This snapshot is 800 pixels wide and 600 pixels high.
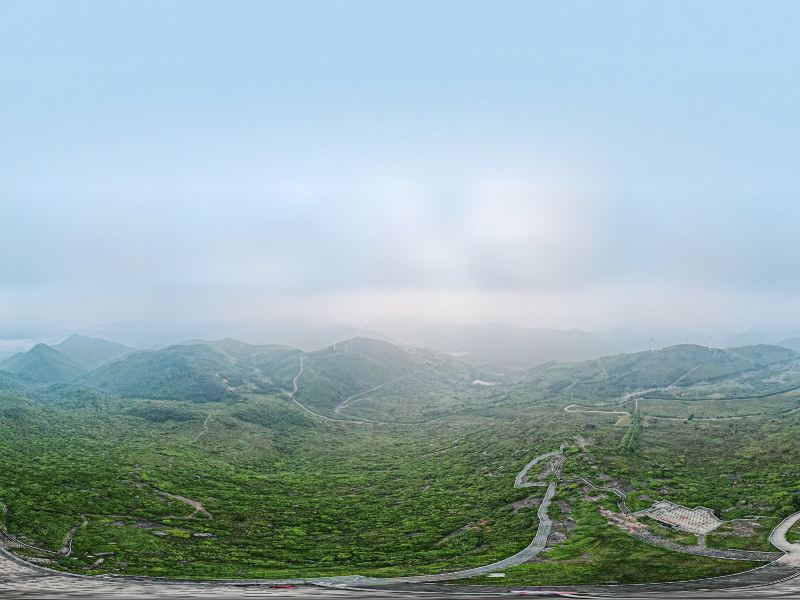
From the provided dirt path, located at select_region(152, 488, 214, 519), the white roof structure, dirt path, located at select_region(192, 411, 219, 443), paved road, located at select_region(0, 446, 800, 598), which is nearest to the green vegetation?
dirt path, located at select_region(152, 488, 214, 519)

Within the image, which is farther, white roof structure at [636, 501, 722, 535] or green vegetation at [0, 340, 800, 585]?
white roof structure at [636, 501, 722, 535]

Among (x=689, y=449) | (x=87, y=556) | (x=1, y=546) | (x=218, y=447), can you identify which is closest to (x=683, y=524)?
(x=689, y=449)

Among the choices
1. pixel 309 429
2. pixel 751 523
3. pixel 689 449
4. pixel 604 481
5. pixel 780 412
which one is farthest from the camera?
pixel 309 429

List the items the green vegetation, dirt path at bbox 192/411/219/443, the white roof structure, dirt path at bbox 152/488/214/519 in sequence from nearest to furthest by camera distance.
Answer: the green vegetation → the white roof structure → dirt path at bbox 152/488/214/519 → dirt path at bbox 192/411/219/443

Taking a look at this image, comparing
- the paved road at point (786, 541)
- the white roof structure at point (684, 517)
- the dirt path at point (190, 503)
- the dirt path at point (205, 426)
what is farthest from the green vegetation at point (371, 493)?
the white roof structure at point (684, 517)

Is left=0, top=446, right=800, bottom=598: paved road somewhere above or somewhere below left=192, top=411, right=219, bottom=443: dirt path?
above

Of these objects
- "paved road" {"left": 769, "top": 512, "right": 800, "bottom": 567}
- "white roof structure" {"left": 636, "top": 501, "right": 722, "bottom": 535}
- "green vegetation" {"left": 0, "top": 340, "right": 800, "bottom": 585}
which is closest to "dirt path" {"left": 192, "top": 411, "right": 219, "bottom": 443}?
"green vegetation" {"left": 0, "top": 340, "right": 800, "bottom": 585}

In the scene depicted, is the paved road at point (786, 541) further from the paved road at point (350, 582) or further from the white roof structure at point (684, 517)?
the white roof structure at point (684, 517)

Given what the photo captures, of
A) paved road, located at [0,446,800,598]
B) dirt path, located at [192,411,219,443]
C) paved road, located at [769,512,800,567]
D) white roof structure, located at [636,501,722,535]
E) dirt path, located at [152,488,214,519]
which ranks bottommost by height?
dirt path, located at [192,411,219,443]

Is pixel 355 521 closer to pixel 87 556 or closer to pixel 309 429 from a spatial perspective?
pixel 87 556

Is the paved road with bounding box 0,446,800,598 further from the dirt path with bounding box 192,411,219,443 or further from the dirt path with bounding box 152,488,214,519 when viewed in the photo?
the dirt path with bounding box 192,411,219,443

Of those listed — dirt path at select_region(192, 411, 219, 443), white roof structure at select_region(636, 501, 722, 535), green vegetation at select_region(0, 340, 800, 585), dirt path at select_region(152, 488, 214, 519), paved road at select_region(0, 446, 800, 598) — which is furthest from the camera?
dirt path at select_region(192, 411, 219, 443)
